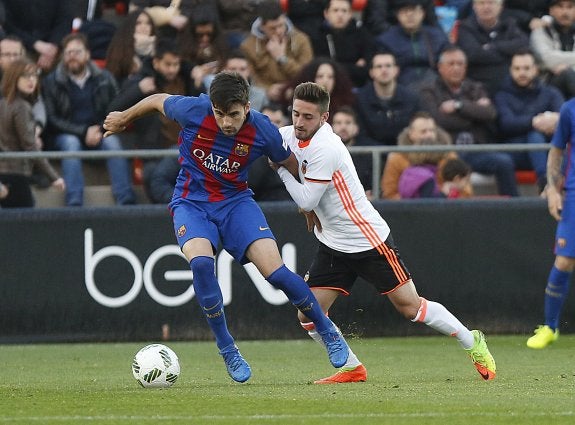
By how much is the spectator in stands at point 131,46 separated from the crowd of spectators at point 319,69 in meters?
0.02

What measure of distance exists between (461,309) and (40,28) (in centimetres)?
582

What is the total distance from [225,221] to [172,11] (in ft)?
22.5

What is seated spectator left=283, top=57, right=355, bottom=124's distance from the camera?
13.8 metres

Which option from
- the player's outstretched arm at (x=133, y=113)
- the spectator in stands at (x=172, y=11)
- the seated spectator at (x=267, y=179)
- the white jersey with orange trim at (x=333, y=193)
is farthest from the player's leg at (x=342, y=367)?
the spectator in stands at (x=172, y=11)

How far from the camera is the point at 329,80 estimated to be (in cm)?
1376

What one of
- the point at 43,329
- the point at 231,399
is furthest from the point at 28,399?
the point at 43,329

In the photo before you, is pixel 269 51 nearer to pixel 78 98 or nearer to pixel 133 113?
pixel 78 98

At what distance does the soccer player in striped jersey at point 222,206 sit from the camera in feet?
27.3

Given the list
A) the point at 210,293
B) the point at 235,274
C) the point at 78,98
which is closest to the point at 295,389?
the point at 210,293

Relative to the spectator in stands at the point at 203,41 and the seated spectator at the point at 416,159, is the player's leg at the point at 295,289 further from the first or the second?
the spectator in stands at the point at 203,41

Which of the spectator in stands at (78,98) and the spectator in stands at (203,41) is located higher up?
the spectator in stands at (203,41)

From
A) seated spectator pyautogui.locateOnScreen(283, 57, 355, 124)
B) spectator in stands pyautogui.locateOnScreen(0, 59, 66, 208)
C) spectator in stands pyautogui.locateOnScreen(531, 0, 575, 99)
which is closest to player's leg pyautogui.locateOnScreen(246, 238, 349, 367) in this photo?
spectator in stands pyautogui.locateOnScreen(0, 59, 66, 208)

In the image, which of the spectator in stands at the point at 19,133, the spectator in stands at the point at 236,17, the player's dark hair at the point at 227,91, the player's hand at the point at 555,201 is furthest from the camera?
the spectator in stands at the point at 236,17

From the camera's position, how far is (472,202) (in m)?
13.1
